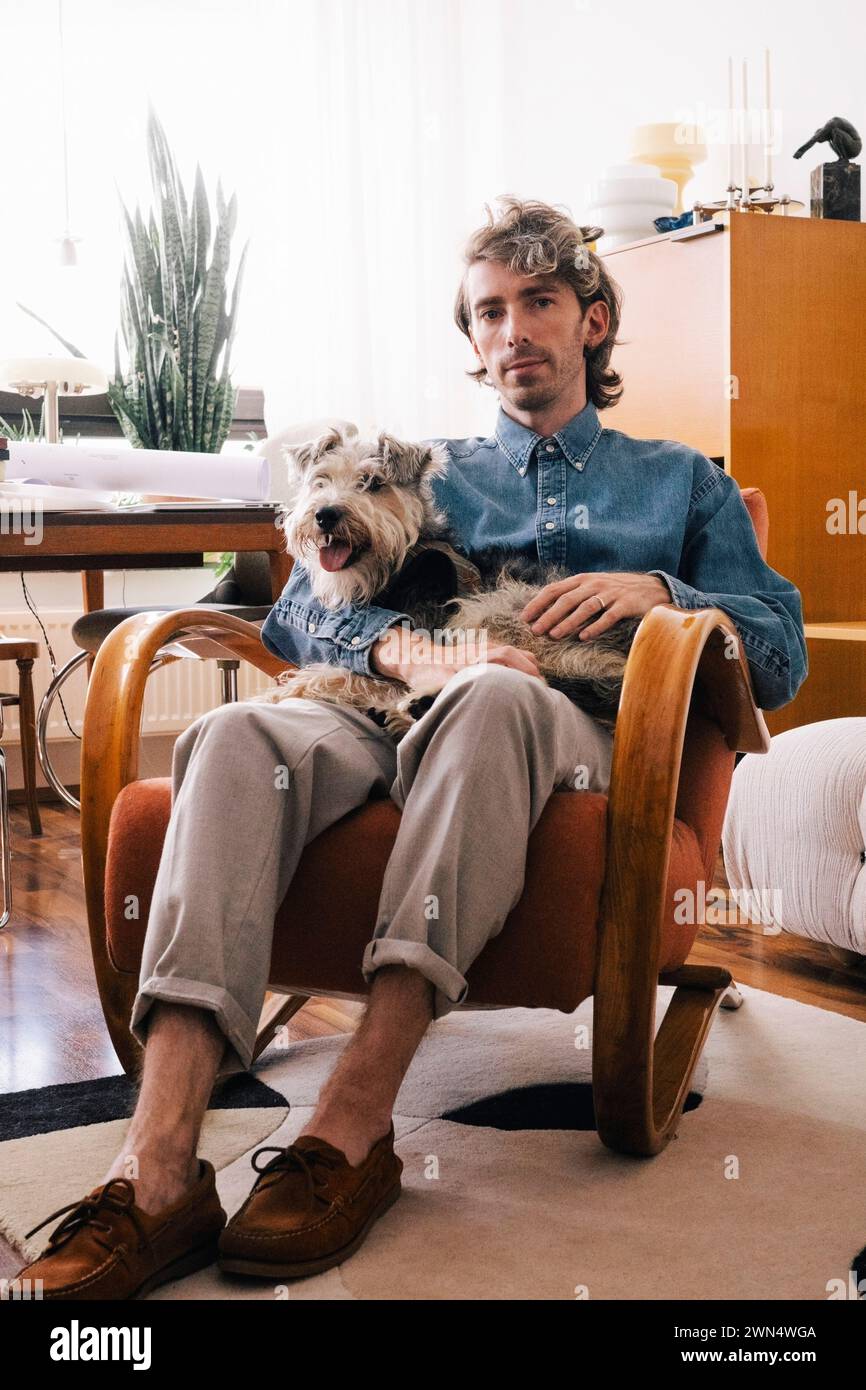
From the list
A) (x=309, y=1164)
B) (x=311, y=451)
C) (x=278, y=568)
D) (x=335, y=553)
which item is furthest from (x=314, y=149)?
(x=309, y=1164)

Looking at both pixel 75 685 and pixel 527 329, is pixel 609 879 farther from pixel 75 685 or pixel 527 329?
pixel 75 685

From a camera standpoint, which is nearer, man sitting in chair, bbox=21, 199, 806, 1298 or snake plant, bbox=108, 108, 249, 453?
man sitting in chair, bbox=21, 199, 806, 1298

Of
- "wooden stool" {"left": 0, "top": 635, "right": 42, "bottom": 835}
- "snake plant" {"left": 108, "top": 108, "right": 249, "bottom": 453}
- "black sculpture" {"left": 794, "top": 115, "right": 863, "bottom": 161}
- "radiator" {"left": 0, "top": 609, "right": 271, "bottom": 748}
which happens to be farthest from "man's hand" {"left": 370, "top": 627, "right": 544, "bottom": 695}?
"snake plant" {"left": 108, "top": 108, "right": 249, "bottom": 453}

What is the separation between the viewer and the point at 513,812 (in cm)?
134

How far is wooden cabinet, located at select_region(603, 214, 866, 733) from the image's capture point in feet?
9.77

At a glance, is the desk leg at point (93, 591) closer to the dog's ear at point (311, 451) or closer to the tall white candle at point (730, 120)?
the tall white candle at point (730, 120)

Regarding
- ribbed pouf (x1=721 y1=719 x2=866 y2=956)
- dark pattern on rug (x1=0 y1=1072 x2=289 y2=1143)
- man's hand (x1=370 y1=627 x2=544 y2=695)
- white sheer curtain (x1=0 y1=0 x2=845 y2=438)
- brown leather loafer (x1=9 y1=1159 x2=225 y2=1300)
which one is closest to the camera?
brown leather loafer (x1=9 y1=1159 x2=225 y2=1300)

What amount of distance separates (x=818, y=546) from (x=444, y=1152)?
6.35 ft

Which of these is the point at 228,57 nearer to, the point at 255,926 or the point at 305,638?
the point at 305,638

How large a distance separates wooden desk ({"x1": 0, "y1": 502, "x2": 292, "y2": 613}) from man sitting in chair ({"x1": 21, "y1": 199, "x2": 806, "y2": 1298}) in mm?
510

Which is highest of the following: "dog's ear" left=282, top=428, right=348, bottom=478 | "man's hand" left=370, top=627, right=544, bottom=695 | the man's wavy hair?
the man's wavy hair

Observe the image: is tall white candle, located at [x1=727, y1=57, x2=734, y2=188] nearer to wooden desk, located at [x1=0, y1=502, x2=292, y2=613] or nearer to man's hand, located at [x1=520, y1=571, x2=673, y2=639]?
wooden desk, located at [x1=0, y1=502, x2=292, y2=613]

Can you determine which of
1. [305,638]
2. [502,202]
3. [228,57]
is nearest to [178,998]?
[305,638]

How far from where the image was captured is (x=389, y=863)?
136 centimetres
